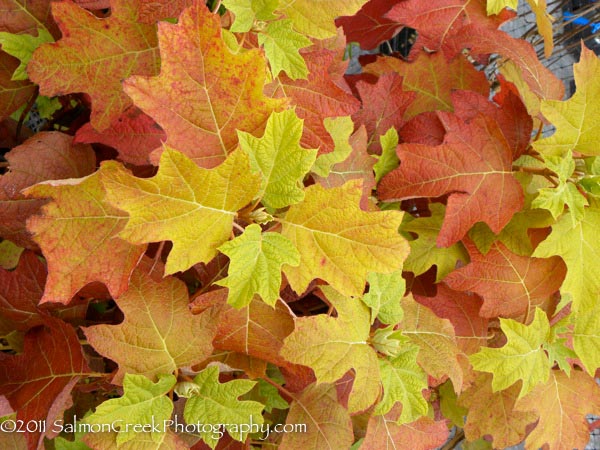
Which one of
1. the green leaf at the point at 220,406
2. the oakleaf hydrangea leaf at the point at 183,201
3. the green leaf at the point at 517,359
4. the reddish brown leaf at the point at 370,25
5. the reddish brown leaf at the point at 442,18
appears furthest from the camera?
the reddish brown leaf at the point at 370,25

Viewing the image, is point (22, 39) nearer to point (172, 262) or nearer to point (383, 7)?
point (172, 262)

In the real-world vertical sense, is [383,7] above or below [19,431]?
above

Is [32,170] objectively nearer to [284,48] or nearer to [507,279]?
[284,48]

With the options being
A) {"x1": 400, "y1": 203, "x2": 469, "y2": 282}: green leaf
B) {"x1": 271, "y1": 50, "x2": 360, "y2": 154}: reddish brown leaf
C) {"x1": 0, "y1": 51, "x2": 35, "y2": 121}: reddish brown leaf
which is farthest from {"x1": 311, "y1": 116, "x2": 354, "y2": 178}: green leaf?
{"x1": 0, "y1": 51, "x2": 35, "y2": 121}: reddish brown leaf

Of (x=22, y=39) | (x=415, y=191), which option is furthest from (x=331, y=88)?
(x=22, y=39)

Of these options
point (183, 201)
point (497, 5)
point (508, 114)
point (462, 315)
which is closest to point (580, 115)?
point (508, 114)

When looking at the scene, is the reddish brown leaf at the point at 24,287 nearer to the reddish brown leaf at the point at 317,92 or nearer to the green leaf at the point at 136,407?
the green leaf at the point at 136,407

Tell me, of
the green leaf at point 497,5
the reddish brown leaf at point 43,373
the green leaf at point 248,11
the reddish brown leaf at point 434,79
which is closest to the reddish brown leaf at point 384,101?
the reddish brown leaf at point 434,79
